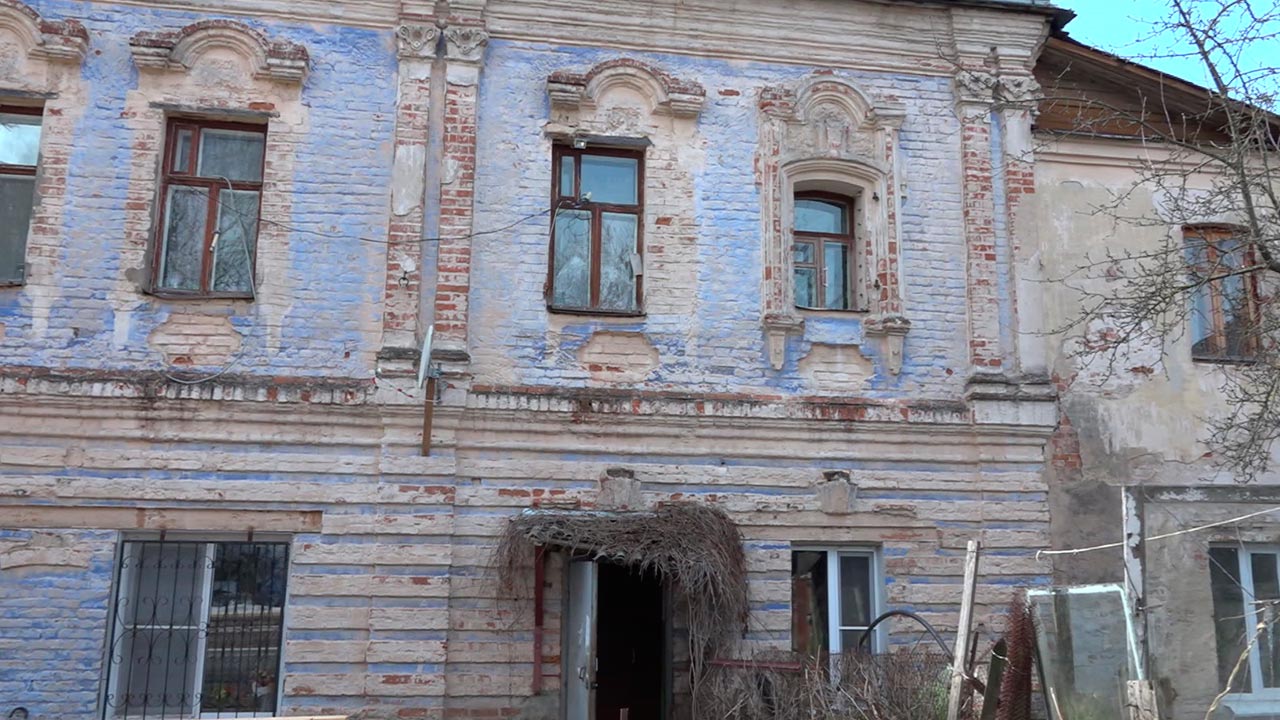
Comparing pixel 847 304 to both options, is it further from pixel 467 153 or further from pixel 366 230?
pixel 366 230

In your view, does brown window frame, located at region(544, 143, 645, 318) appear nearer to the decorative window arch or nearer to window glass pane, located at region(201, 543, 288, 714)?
the decorative window arch

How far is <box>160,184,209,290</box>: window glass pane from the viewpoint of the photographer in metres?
→ 8.63

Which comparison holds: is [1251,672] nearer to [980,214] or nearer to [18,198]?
[980,214]

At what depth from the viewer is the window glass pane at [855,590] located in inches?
353

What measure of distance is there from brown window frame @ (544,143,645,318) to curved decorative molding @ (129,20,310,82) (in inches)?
86.5

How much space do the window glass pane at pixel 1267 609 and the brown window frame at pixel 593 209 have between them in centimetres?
462

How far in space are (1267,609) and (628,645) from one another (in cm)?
532

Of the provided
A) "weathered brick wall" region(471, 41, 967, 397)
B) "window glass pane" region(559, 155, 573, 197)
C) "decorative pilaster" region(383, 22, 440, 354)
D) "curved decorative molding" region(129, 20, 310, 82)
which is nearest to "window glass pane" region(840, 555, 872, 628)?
"weathered brick wall" region(471, 41, 967, 397)

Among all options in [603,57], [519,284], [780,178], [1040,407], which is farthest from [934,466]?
[603,57]

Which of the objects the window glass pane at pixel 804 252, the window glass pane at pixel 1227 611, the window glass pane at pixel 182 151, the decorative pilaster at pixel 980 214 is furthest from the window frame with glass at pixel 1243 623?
the window glass pane at pixel 182 151

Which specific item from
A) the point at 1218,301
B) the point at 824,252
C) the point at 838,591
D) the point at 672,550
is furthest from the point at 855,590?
the point at 1218,301

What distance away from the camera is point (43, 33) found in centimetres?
859

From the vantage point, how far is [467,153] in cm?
895

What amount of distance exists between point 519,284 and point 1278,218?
530 centimetres
